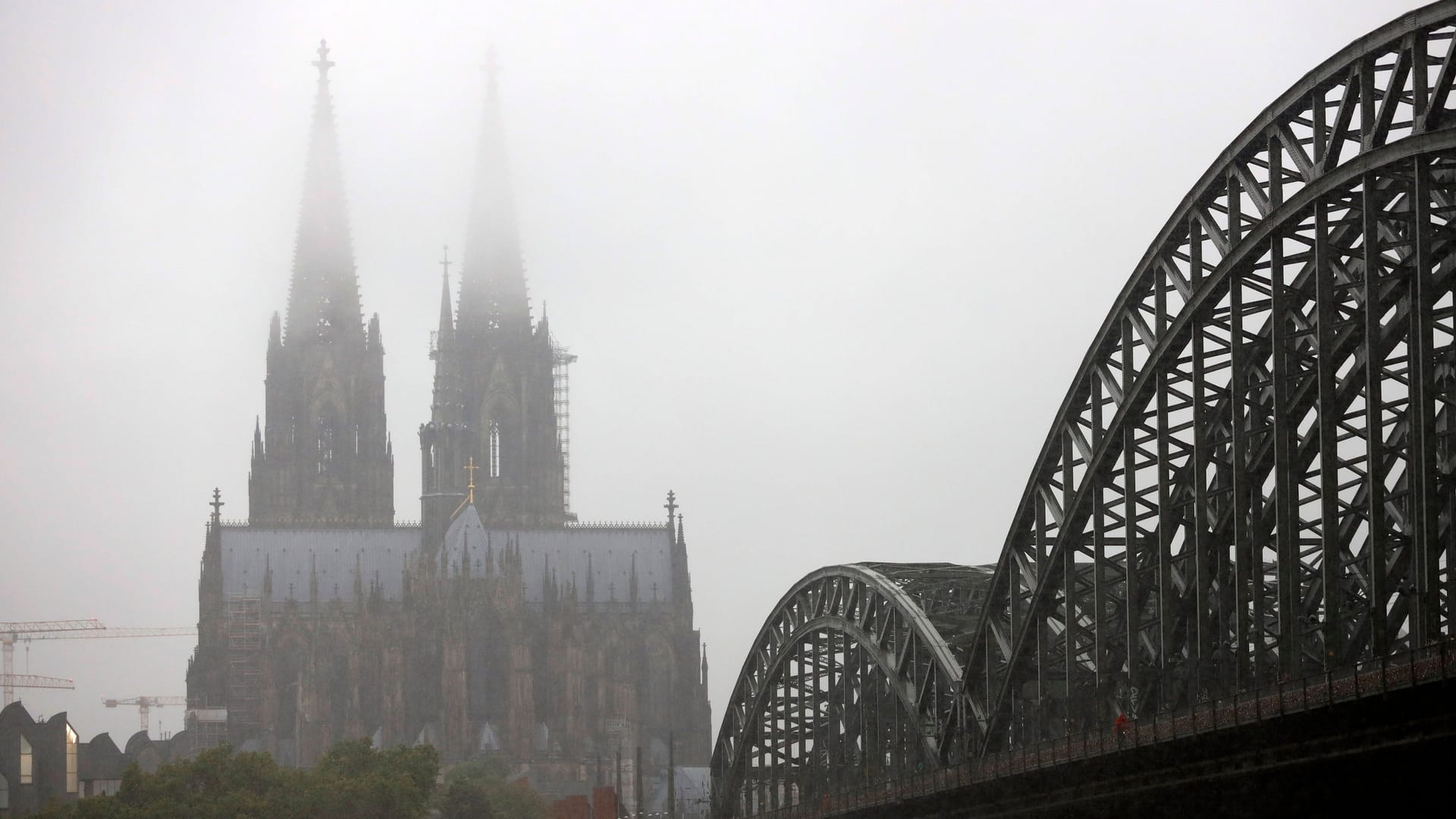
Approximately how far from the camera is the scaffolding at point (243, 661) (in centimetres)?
17488

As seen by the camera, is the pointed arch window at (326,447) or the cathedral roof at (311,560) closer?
the cathedral roof at (311,560)

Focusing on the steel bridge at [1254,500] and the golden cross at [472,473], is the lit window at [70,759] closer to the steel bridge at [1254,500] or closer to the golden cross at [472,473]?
the golden cross at [472,473]

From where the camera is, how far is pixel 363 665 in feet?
566

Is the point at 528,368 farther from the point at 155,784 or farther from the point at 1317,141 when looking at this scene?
the point at 1317,141

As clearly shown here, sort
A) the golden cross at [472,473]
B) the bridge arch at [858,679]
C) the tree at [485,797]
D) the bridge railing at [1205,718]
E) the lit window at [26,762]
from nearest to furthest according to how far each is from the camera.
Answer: the bridge railing at [1205,718] < the bridge arch at [858,679] < the lit window at [26,762] < the tree at [485,797] < the golden cross at [472,473]

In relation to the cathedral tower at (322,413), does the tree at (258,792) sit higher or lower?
→ lower

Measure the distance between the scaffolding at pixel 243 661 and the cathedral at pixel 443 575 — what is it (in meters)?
0.21

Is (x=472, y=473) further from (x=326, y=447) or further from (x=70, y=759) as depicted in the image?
(x=70, y=759)

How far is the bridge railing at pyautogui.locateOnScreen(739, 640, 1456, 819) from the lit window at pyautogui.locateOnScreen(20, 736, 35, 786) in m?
69.6

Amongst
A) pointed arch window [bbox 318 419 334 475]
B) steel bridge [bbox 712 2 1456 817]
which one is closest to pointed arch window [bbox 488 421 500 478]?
pointed arch window [bbox 318 419 334 475]

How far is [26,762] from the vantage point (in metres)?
127

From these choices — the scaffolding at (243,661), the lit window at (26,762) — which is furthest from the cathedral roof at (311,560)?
the lit window at (26,762)

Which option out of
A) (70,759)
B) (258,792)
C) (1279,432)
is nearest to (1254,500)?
(1279,432)

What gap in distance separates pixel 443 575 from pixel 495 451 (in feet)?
64.1
